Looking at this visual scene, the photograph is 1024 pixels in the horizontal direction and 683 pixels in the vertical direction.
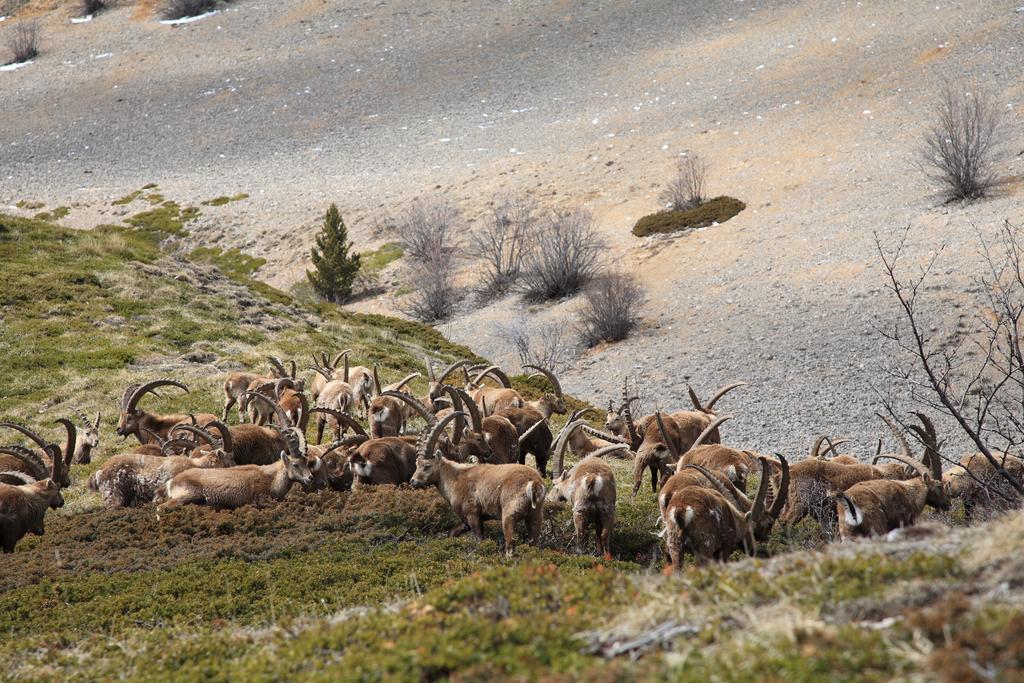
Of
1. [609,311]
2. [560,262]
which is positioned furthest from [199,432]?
[560,262]

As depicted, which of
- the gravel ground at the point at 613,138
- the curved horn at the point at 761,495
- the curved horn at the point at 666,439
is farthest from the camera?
the gravel ground at the point at 613,138

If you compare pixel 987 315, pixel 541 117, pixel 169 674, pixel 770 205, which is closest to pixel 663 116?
pixel 541 117

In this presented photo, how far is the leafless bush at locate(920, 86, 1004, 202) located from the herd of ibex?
1190 inches

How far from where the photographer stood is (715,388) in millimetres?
32656

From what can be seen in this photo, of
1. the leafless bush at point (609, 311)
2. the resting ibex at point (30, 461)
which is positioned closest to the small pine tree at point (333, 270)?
the leafless bush at point (609, 311)

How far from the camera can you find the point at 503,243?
5525 centimetres

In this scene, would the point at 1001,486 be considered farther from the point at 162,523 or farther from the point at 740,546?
the point at 162,523

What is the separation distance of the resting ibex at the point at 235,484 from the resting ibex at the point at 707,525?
21.9 feet

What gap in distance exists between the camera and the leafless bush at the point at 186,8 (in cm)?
9838

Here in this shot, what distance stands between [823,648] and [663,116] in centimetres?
6425

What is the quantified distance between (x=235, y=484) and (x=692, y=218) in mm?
39063

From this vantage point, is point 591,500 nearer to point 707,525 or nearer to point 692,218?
point 707,525

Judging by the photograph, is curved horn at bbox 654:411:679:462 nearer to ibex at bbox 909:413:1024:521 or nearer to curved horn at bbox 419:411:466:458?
curved horn at bbox 419:411:466:458

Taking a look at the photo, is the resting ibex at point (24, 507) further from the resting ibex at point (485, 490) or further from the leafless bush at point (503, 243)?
the leafless bush at point (503, 243)
